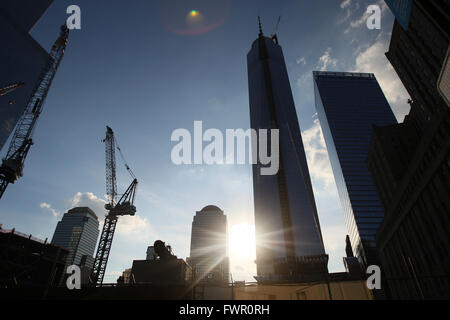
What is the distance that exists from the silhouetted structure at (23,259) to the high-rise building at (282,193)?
91.1 metres

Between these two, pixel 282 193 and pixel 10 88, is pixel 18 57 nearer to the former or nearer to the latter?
pixel 10 88

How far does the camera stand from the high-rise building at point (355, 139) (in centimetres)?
12756

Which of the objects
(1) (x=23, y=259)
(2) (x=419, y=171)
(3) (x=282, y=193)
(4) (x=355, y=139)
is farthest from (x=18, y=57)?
→ (4) (x=355, y=139)

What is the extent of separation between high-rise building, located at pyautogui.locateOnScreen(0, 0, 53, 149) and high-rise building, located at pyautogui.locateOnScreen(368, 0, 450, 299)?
4147 inches

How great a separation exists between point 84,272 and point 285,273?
85711 millimetres

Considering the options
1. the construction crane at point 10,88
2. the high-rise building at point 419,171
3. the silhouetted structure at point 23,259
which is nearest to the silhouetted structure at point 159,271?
the silhouetted structure at point 23,259

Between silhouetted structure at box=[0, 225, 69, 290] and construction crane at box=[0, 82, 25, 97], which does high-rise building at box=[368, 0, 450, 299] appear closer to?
silhouetted structure at box=[0, 225, 69, 290]

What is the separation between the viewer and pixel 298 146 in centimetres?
16375

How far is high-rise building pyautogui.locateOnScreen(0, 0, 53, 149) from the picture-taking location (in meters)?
73.2

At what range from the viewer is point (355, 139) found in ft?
496

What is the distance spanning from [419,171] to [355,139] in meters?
118

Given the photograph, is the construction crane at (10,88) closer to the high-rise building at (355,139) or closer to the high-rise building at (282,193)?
the high-rise building at (282,193)

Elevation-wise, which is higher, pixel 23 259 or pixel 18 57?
pixel 18 57
